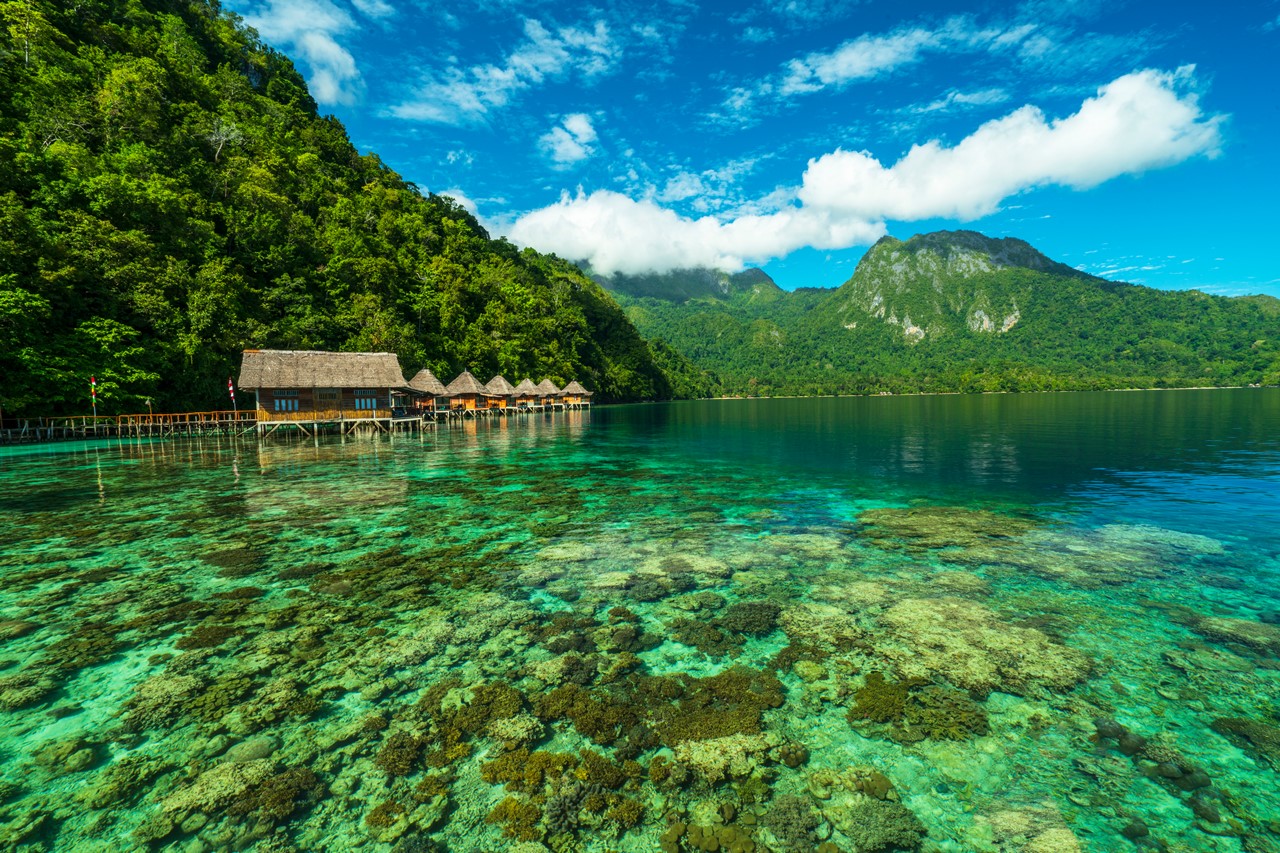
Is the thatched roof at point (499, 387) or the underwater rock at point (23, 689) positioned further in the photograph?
the thatched roof at point (499, 387)

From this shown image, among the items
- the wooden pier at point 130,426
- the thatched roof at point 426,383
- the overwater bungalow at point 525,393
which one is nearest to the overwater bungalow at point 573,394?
the overwater bungalow at point 525,393

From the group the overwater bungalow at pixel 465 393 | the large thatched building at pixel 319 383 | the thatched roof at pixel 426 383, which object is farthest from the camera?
the overwater bungalow at pixel 465 393

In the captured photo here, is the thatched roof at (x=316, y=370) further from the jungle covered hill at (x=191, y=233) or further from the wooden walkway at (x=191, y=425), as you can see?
the jungle covered hill at (x=191, y=233)

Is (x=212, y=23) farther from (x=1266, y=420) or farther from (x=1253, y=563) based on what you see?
(x=1266, y=420)

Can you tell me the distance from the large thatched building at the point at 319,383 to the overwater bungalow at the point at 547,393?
26910 millimetres

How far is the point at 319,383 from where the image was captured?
37031 millimetres

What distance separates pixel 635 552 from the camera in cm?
991

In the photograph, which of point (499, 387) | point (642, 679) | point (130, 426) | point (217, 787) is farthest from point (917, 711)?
point (499, 387)

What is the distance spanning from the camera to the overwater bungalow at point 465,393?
5625 cm

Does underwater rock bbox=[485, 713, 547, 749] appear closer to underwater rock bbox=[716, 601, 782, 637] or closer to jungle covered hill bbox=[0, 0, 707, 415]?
underwater rock bbox=[716, 601, 782, 637]

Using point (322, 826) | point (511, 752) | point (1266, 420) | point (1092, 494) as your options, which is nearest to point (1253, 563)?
point (1092, 494)

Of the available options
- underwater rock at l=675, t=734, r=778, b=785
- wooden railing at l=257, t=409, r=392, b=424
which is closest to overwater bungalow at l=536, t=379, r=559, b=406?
wooden railing at l=257, t=409, r=392, b=424

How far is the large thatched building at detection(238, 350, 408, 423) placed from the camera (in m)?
35.3

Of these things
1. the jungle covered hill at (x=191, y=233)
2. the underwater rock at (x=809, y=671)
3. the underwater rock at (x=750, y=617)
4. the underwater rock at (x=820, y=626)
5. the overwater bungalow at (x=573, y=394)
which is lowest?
the underwater rock at (x=809, y=671)
